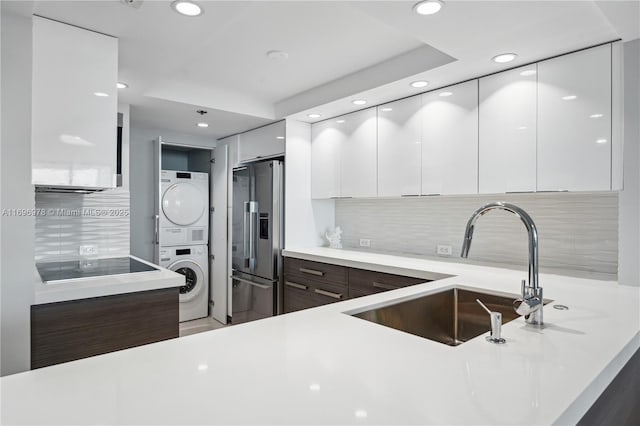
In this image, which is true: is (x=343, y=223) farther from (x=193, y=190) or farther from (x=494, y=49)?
(x=494, y=49)

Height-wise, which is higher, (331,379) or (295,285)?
(331,379)

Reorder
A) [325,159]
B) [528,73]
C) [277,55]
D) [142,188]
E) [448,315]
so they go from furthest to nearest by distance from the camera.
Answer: [142,188], [325,159], [277,55], [528,73], [448,315]

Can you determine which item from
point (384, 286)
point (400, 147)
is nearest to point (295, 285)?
point (384, 286)

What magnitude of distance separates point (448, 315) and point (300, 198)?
2.08 m

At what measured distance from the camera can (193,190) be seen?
14.6ft

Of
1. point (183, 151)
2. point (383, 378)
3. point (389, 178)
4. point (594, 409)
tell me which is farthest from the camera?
point (183, 151)

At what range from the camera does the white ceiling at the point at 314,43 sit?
1.66m

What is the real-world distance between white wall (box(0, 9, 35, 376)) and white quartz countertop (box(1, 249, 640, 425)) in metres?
0.96

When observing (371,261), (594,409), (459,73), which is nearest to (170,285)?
(371,261)

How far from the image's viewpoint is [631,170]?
5.95ft

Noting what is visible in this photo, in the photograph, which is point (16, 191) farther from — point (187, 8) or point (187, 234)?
point (187, 234)

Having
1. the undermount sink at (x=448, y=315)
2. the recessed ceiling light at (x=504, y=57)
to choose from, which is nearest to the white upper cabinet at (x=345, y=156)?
the recessed ceiling light at (x=504, y=57)

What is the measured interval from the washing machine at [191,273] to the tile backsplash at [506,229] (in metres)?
1.95

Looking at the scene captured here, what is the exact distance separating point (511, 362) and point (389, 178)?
2166 mm
